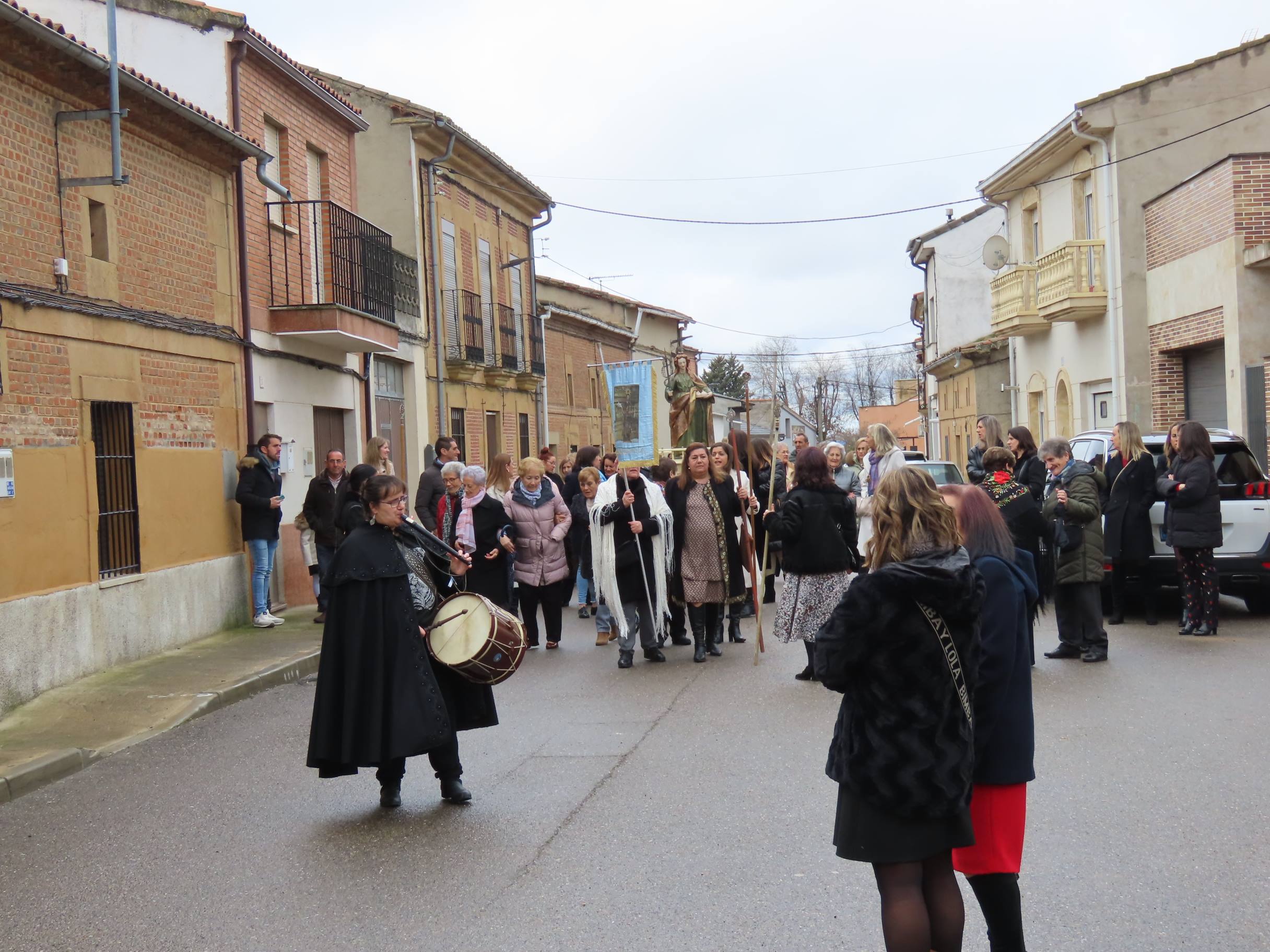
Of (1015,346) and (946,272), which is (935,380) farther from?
(1015,346)

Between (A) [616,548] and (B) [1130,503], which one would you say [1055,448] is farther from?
(A) [616,548]

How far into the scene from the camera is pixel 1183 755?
7004 millimetres

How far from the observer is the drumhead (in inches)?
256

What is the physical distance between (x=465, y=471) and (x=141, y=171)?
4469 millimetres

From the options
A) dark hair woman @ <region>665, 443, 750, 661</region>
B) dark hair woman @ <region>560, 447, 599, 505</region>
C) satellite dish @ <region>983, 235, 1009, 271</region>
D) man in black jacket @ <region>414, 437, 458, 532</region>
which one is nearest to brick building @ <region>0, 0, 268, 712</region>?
man in black jacket @ <region>414, 437, 458, 532</region>

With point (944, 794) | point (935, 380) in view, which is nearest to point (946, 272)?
point (935, 380)

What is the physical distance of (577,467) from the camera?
17094mm

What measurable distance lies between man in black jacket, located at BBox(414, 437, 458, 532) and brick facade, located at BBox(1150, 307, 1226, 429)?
44.2 feet

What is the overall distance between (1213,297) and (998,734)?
18446 millimetres

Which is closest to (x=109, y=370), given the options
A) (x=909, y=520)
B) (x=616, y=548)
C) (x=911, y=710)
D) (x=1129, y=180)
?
(x=616, y=548)

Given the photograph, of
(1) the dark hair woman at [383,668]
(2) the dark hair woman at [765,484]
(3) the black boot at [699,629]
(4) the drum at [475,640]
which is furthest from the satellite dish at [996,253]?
(1) the dark hair woman at [383,668]

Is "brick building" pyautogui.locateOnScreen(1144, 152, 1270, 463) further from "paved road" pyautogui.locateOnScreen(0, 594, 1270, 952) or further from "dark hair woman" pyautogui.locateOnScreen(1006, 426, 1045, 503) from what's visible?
"paved road" pyautogui.locateOnScreen(0, 594, 1270, 952)

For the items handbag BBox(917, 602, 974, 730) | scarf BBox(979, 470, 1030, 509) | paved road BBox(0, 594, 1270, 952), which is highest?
scarf BBox(979, 470, 1030, 509)

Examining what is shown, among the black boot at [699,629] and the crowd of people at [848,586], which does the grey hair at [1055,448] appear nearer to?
the crowd of people at [848,586]
